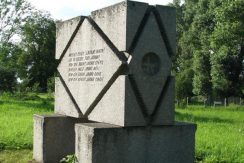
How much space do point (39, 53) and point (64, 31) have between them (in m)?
54.8

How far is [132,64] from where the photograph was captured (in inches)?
232

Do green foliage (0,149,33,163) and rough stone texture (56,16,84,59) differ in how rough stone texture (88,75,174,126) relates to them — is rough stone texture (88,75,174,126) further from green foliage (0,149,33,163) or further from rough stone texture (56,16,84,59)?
green foliage (0,149,33,163)

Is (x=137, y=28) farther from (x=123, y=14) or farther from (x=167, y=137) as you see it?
(x=167, y=137)

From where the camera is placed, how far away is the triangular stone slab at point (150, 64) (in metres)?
5.95

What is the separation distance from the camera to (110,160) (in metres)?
5.73

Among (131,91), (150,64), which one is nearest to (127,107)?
(131,91)

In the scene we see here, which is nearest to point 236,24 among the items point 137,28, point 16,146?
point 16,146

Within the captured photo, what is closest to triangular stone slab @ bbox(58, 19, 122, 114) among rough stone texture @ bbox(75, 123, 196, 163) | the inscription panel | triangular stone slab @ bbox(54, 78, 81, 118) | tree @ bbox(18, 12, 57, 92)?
the inscription panel

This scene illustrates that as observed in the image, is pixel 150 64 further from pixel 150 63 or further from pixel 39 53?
pixel 39 53

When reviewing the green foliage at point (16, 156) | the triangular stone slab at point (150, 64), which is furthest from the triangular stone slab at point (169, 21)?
the green foliage at point (16, 156)

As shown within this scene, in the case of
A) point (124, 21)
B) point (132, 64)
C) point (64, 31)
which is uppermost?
point (64, 31)

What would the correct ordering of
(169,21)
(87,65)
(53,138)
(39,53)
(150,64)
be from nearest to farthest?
(150,64), (169,21), (87,65), (53,138), (39,53)

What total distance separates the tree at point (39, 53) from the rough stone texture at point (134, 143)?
179 feet

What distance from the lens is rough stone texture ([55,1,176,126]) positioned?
5895 millimetres
